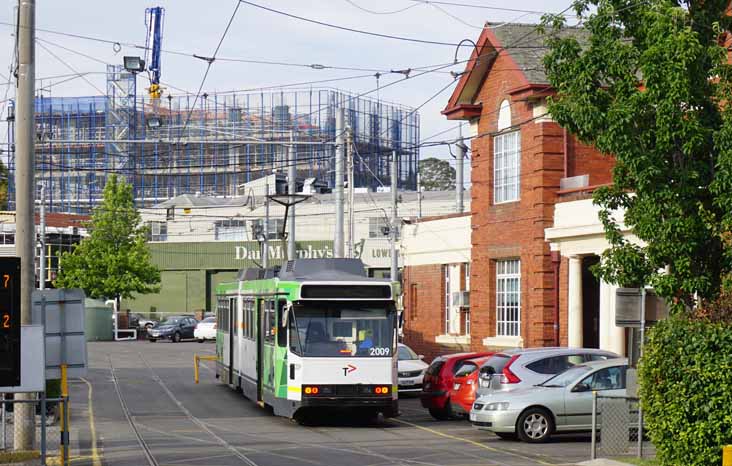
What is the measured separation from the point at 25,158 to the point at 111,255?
200 ft

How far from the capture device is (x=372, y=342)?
24.9 metres

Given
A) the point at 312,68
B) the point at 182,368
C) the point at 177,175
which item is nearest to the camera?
the point at 312,68

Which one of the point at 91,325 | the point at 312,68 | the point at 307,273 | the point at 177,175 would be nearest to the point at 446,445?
the point at 307,273

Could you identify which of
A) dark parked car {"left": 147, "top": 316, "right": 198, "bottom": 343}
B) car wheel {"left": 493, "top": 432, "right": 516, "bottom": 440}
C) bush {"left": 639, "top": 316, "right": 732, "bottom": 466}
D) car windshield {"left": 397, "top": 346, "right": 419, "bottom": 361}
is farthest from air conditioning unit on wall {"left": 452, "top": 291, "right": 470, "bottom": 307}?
dark parked car {"left": 147, "top": 316, "right": 198, "bottom": 343}

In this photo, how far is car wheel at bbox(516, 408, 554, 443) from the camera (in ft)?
73.2

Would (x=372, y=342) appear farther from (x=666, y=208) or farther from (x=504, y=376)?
(x=666, y=208)

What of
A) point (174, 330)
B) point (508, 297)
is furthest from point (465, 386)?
point (174, 330)

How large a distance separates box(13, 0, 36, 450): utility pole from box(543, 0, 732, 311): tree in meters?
7.70

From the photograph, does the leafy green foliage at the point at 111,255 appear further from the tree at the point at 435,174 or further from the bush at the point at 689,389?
the bush at the point at 689,389

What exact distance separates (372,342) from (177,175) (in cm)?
9614

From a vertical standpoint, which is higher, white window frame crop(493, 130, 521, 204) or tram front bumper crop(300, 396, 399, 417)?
white window frame crop(493, 130, 521, 204)

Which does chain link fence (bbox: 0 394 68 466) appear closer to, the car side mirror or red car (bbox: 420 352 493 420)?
the car side mirror

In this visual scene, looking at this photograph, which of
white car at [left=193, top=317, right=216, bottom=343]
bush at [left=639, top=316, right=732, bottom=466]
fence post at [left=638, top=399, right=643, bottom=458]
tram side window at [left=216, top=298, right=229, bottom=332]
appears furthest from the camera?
white car at [left=193, top=317, right=216, bottom=343]

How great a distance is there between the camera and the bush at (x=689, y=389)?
49.8 feet
